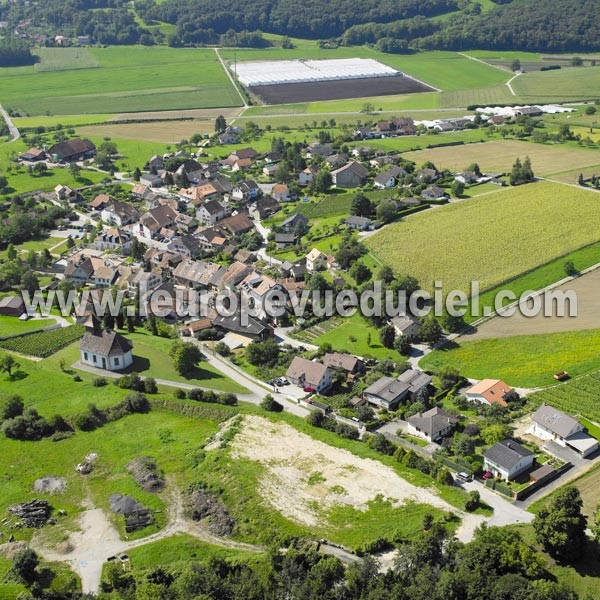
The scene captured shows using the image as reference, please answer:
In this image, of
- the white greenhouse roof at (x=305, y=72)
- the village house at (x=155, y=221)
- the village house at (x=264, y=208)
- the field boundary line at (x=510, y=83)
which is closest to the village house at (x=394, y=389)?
the village house at (x=264, y=208)

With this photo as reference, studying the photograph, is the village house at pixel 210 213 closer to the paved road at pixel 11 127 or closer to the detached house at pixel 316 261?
→ the detached house at pixel 316 261

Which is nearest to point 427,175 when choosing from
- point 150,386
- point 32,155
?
point 150,386

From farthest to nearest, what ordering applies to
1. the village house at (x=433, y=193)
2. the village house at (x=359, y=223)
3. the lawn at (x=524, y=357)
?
1. the village house at (x=433, y=193)
2. the village house at (x=359, y=223)
3. the lawn at (x=524, y=357)

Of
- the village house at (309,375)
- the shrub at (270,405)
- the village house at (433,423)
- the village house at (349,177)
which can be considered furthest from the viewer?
the village house at (349,177)

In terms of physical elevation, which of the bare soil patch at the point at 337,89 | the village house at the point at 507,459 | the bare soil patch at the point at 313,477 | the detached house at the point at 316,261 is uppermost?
the bare soil patch at the point at 337,89

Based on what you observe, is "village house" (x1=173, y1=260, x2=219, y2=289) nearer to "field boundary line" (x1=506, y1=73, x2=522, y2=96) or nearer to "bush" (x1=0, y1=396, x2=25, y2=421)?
"bush" (x1=0, y1=396, x2=25, y2=421)

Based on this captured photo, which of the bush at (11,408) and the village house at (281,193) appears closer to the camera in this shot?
the bush at (11,408)
